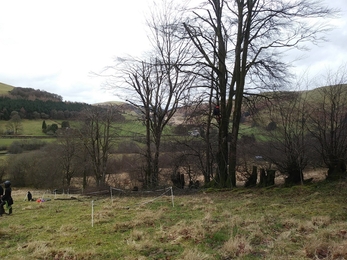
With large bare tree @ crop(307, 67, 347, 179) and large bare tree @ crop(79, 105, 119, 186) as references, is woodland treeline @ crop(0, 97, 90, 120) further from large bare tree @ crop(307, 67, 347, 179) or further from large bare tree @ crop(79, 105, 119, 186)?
large bare tree @ crop(307, 67, 347, 179)

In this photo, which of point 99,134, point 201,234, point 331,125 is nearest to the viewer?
point 201,234

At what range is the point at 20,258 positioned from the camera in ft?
15.6

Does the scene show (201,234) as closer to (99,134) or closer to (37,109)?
(99,134)

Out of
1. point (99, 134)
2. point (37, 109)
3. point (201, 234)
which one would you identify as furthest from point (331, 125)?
point (37, 109)

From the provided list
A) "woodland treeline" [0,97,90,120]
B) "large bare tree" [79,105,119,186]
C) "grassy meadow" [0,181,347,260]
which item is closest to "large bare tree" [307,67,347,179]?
"grassy meadow" [0,181,347,260]

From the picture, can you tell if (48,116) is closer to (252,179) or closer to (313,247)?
(252,179)

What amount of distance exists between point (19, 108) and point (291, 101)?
91695 millimetres

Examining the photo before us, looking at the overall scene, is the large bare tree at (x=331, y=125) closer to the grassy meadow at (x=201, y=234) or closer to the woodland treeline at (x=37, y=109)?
the grassy meadow at (x=201, y=234)

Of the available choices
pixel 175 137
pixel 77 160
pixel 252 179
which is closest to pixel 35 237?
pixel 252 179

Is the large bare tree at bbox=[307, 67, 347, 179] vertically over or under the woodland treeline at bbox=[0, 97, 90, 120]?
under

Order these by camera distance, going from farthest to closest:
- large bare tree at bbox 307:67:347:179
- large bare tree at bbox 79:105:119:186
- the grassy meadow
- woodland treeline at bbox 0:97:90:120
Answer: woodland treeline at bbox 0:97:90:120
large bare tree at bbox 79:105:119:186
large bare tree at bbox 307:67:347:179
the grassy meadow

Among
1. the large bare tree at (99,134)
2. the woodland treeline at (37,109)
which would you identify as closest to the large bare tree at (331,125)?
the large bare tree at (99,134)

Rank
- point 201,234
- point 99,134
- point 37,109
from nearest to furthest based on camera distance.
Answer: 1. point 201,234
2. point 99,134
3. point 37,109

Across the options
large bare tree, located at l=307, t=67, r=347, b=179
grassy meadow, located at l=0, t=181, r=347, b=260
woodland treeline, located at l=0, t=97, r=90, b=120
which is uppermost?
woodland treeline, located at l=0, t=97, r=90, b=120
